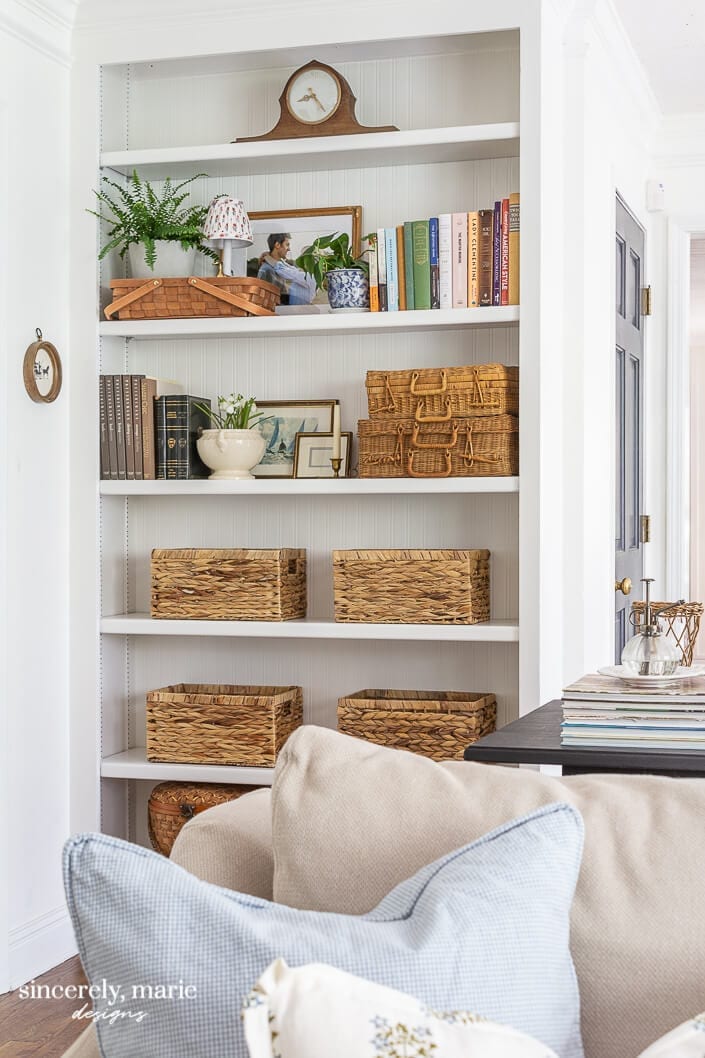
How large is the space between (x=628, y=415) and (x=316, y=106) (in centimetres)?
174

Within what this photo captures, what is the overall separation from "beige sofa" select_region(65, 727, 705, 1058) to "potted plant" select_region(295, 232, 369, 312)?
2.06 meters

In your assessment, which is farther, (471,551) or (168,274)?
(168,274)

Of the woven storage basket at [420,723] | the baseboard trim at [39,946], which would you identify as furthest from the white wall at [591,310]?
the baseboard trim at [39,946]

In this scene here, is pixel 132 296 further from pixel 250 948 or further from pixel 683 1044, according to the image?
pixel 683 1044

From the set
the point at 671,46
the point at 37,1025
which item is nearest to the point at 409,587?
the point at 37,1025

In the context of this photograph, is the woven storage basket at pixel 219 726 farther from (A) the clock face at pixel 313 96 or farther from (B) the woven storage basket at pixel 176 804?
(A) the clock face at pixel 313 96

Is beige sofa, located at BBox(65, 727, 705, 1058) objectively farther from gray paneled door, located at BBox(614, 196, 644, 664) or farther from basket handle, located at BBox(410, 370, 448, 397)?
gray paneled door, located at BBox(614, 196, 644, 664)

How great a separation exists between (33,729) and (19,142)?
154 centimetres

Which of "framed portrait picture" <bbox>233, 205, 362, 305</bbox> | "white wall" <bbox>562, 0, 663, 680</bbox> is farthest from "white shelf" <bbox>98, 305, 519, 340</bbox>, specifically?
"white wall" <bbox>562, 0, 663, 680</bbox>

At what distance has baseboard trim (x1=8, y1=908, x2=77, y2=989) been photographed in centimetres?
305

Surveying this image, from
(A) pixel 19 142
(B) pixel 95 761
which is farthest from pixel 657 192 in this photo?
(B) pixel 95 761

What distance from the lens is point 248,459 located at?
3.30m

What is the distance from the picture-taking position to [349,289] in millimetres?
3201

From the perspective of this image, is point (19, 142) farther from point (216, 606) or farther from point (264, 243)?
point (216, 606)
